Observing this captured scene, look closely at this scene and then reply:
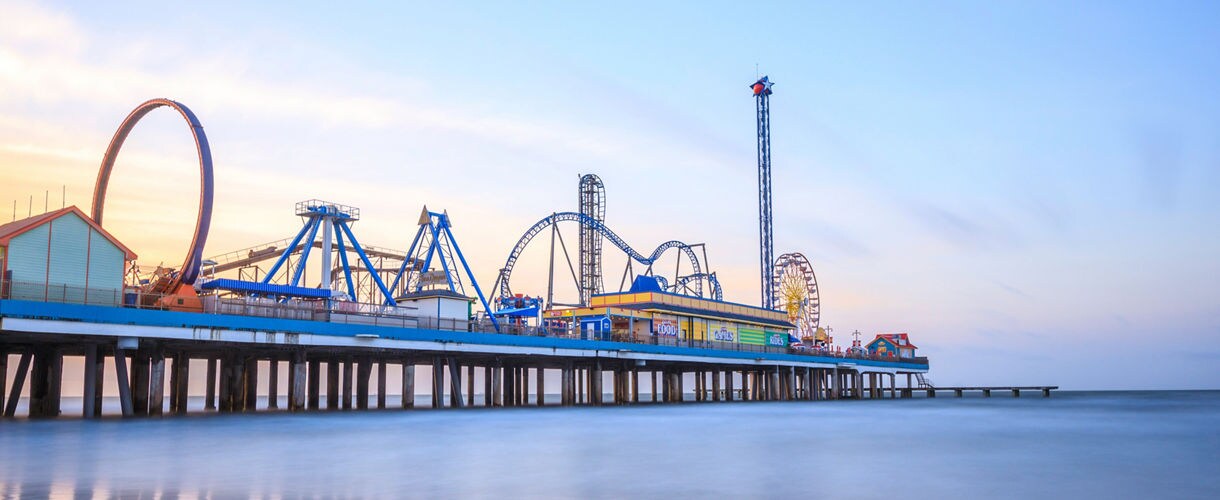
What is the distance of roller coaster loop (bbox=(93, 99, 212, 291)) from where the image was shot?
129ft

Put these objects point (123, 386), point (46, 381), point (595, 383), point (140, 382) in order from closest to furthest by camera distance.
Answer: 1. point (123, 386)
2. point (140, 382)
3. point (46, 381)
4. point (595, 383)

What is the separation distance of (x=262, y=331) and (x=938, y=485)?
29141mm

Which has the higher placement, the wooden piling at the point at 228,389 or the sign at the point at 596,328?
the sign at the point at 596,328

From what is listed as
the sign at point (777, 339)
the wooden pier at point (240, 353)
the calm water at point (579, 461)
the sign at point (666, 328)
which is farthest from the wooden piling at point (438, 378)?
the sign at point (777, 339)

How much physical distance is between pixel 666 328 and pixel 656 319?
99cm

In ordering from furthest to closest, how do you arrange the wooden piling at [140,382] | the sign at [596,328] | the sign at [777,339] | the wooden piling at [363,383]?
1. the sign at [777,339]
2. the sign at [596,328]
3. the wooden piling at [363,383]
4. the wooden piling at [140,382]

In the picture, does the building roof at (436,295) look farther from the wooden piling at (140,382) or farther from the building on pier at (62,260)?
the building on pier at (62,260)

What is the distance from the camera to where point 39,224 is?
1336 inches

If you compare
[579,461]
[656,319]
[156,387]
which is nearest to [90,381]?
[156,387]

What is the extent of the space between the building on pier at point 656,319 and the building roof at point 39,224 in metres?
28.0

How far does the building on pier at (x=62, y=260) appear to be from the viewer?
33.1m

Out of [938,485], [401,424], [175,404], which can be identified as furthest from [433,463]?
[175,404]

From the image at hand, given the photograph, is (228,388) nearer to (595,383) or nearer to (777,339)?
(595,383)

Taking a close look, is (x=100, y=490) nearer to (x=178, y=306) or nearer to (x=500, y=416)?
(x=178, y=306)
